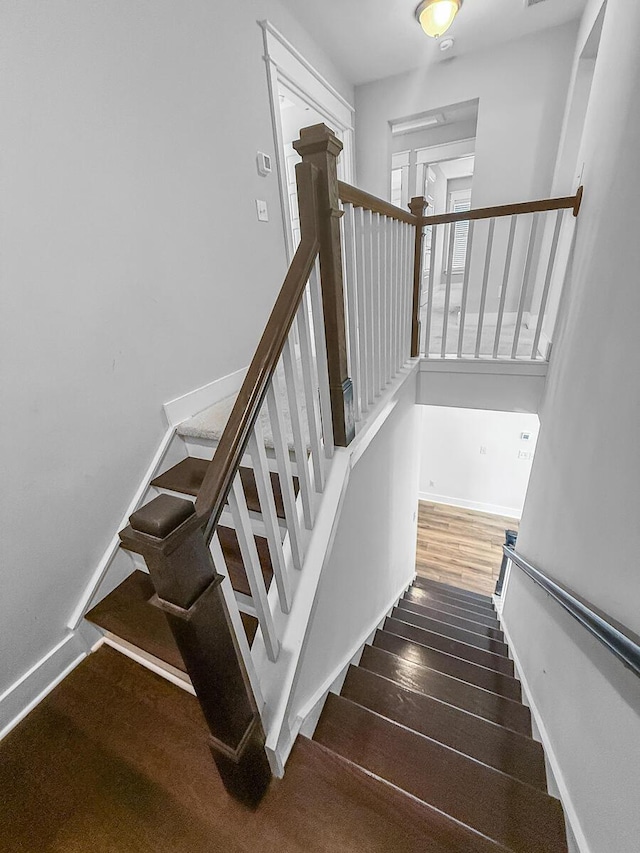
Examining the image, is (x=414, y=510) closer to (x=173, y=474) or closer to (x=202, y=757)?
(x=173, y=474)

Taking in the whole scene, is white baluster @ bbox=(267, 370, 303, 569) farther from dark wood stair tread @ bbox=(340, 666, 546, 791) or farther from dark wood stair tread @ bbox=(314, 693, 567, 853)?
dark wood stair tread @ bbox=(340, 666, 546, 791)

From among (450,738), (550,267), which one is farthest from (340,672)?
(550,267)

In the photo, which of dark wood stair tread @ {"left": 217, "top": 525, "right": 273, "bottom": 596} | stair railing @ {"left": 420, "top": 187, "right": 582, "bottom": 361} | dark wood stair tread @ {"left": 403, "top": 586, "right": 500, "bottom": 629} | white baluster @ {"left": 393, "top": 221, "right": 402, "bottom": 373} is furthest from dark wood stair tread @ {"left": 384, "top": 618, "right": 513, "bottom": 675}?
stair railing @ {"left": 420, "top": 187, "right": 582, "bottom": 361}

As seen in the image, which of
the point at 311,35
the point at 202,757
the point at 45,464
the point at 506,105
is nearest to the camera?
the point at 202,757

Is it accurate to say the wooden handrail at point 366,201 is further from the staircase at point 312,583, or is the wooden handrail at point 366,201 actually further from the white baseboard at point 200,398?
the white baseboard at point 200,398

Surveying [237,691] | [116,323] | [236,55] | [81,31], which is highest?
[236,55]

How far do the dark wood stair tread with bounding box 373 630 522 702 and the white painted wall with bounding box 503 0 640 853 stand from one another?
15 centimetres

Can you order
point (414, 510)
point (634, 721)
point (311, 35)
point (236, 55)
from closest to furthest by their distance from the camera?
point (634, 721) → point (236, 55) → point (311, 35) → point (414, 510)

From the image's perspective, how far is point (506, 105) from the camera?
2.97m

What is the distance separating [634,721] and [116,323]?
6.40 feet

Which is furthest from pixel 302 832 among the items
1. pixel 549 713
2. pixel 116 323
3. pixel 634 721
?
pixel 116 323

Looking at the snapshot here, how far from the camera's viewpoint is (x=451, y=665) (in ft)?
6.46

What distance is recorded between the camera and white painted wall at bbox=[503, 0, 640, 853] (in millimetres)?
880

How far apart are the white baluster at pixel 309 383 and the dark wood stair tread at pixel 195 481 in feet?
0.69
